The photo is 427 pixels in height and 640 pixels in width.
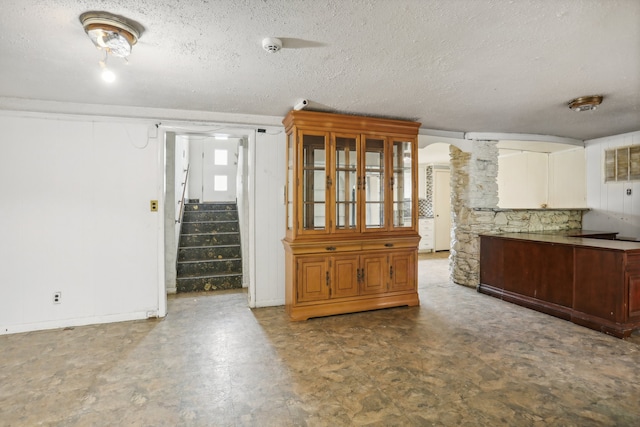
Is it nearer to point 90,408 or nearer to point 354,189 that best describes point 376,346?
point 354,189

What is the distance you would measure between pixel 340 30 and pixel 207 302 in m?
3.65

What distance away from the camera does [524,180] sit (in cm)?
639

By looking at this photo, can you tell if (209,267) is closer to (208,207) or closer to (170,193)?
(170,193)

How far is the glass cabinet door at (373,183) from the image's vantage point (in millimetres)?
3885

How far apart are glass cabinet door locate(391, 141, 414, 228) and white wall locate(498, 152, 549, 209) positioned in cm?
360

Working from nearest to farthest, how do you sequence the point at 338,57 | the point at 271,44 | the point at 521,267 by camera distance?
the point at 271,44 < the point at 338,57 < the point at 521,267

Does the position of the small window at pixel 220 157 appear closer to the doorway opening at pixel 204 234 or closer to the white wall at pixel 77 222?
the doorway opening at pixel 204 234

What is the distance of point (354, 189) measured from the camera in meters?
3.86

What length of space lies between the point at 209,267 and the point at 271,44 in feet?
12.8

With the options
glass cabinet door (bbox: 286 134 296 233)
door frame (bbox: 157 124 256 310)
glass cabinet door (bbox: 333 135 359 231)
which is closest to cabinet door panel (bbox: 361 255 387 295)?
glass cabinet door (bbox: 333 135 359 231)

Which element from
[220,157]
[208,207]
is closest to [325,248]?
[208,207]

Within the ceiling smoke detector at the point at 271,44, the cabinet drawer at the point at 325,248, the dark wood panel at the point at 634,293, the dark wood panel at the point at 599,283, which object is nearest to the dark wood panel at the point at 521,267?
the dark wood panel at the point at 599,283

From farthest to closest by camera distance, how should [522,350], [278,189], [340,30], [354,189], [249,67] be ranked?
[278,189]
[354,189]
[522,350]
[249,67]
[340,30]

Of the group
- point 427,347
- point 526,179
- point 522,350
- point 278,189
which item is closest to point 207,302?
point 278,189
